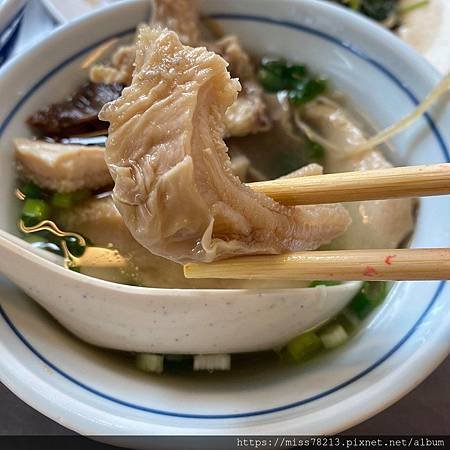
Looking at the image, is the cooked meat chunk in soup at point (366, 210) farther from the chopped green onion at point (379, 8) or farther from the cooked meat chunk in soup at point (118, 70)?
the chopped green onion at point (379, 8)

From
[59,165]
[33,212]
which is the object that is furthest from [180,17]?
[33,212]

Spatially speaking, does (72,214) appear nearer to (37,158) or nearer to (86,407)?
(37,158)

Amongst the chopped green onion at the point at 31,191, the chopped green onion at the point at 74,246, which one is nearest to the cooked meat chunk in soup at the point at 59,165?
the chopped green onion at the point at 31,191

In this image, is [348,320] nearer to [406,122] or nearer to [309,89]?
[406,122]

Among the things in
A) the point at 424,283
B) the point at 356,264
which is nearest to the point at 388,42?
the point at 424,283

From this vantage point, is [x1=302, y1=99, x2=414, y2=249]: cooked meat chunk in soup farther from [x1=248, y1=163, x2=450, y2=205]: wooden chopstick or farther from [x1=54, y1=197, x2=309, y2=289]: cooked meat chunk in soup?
[x1=248, y1=163, x2=450, y2=205]: wooden chopstick

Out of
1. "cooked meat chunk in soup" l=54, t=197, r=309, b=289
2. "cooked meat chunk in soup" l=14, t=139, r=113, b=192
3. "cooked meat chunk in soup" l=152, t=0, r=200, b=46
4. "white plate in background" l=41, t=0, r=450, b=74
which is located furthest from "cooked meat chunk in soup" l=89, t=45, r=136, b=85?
"white plate in background" l=41, t=0, r=450, b=74
